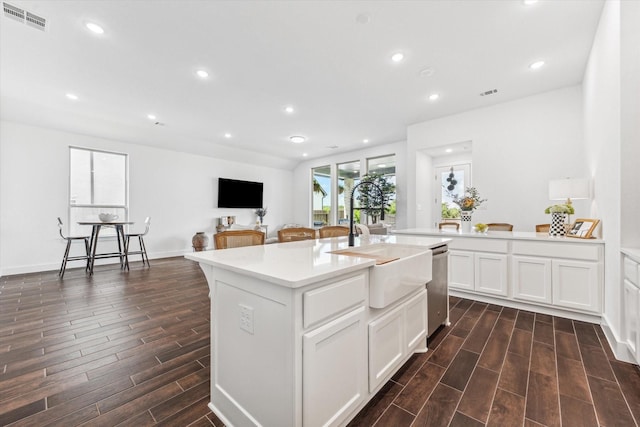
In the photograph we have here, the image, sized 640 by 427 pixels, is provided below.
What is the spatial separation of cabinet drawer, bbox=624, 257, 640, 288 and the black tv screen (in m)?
7.60

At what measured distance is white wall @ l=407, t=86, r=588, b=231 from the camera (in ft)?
12.7

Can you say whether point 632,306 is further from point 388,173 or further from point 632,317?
point 388,173

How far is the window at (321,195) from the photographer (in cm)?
865

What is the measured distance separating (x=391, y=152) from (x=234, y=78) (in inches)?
183

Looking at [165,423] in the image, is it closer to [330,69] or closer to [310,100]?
[330,69]

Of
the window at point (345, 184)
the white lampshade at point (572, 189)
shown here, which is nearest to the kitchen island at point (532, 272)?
the white lampshade at point (572, 189)

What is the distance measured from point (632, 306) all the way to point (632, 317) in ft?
0.25

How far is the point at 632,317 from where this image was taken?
1824 millimetres

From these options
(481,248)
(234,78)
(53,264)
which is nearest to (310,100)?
(234,78)

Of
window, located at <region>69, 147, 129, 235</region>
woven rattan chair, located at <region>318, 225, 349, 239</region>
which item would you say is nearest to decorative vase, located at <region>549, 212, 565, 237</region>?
woven rattan chair, located at <region>318, 225, 349, 239</region>

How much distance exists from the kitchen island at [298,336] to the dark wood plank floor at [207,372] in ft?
0.87

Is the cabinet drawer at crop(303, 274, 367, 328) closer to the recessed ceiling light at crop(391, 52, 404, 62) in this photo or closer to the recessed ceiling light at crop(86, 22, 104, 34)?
the recessed ceiling light at crop(391, 52, 404, 62)

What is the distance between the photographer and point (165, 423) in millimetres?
1362

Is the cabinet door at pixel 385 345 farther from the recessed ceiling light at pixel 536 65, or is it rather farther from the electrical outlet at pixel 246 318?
the recessed ceiling light at pixel 536 65
